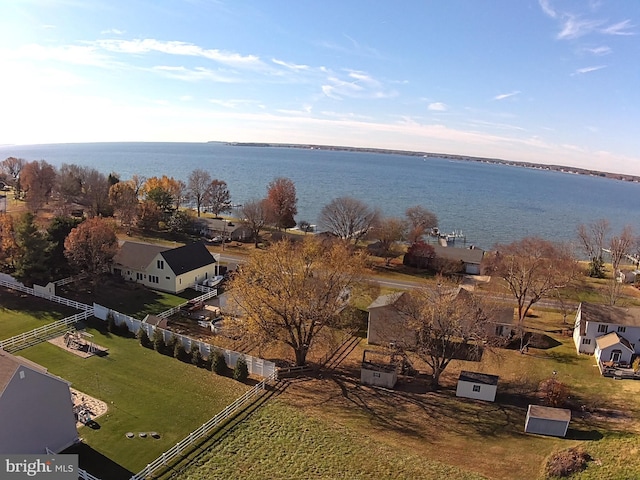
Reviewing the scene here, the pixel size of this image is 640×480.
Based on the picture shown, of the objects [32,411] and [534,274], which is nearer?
[32,411]

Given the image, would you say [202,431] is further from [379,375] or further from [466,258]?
[466,258]

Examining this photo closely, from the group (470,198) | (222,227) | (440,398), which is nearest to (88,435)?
(440,398)

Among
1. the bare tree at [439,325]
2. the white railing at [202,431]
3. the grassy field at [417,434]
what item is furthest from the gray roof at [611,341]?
the white railing at [202,431]

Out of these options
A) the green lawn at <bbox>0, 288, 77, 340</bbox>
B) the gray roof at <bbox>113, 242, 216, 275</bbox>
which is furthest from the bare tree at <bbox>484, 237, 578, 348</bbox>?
the green lawn at <bbox>0, 288, 77, 340</bbox>

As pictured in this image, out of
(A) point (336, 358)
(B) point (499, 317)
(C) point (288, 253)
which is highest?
(C) point (288, 253)

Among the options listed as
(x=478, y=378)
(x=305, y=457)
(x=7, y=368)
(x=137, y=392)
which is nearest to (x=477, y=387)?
(x=478, y=378)

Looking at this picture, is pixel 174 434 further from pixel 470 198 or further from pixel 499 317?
pixel 470 198

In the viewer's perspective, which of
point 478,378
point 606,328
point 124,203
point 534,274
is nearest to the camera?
point 478,378
